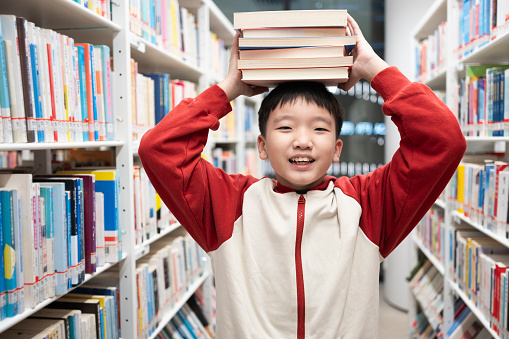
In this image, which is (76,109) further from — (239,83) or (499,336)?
(499,336)

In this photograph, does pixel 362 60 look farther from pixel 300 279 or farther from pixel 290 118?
pixel 300 279

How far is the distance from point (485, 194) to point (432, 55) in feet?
4.98

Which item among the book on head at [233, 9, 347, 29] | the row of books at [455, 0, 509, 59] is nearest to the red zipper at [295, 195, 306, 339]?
the book on head at [233, 9, 347, 29]

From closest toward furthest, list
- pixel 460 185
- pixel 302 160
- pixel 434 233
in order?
pixel 302 160 < pixel 460 185 < pixel 434 233

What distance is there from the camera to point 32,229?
120 centimetres

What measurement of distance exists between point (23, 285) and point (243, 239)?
60cm

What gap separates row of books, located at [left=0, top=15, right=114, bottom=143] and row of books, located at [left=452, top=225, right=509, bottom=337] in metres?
1.71

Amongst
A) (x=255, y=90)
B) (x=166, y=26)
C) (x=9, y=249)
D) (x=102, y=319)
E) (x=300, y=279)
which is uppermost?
(x=166, y=26)

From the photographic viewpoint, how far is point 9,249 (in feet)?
3.71

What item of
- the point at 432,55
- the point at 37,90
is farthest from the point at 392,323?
the point at 37,90

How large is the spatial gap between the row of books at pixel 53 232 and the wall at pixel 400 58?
305cm

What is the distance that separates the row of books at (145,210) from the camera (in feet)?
6.12

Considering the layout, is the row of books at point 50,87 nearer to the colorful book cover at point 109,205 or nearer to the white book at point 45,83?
the white book at point 45,83

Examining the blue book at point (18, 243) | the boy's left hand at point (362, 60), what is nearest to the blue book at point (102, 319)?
the blue book at point (18, 243)
